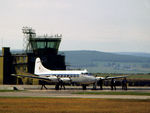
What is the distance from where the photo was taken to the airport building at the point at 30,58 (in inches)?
3777

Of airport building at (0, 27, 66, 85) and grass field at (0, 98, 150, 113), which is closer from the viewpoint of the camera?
grass field at (0, 98, 150, 113)

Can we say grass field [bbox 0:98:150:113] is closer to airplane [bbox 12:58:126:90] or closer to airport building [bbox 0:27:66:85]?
airplane [bbox 12:58:126:90]

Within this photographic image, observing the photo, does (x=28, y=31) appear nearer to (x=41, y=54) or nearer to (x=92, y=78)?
(x=41, y=54)

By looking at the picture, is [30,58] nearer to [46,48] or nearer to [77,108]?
[46,48]

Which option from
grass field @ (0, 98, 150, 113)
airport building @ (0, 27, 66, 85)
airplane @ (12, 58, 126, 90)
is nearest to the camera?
grass field @ (0, 98, 150, 113)

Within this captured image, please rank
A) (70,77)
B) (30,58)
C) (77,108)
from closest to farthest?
(77,108) → (70,77) → (30,58)

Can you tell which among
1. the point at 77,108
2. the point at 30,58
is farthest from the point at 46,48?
the point at 77,108

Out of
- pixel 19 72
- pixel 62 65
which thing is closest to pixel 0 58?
pixel 19 72

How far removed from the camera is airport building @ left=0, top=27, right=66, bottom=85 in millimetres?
95938

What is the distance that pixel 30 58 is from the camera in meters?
95.6

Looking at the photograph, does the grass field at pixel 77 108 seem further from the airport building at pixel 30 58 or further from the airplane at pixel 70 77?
the airport building at pixel 30 58

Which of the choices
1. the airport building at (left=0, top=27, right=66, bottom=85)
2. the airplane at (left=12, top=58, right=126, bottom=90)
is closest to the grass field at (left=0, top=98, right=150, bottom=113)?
the airplane at (left=12, top=58, right=126, bottom=90)

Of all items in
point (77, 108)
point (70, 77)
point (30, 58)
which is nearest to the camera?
point (77, 108)

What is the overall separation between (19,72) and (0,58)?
5.12 m
